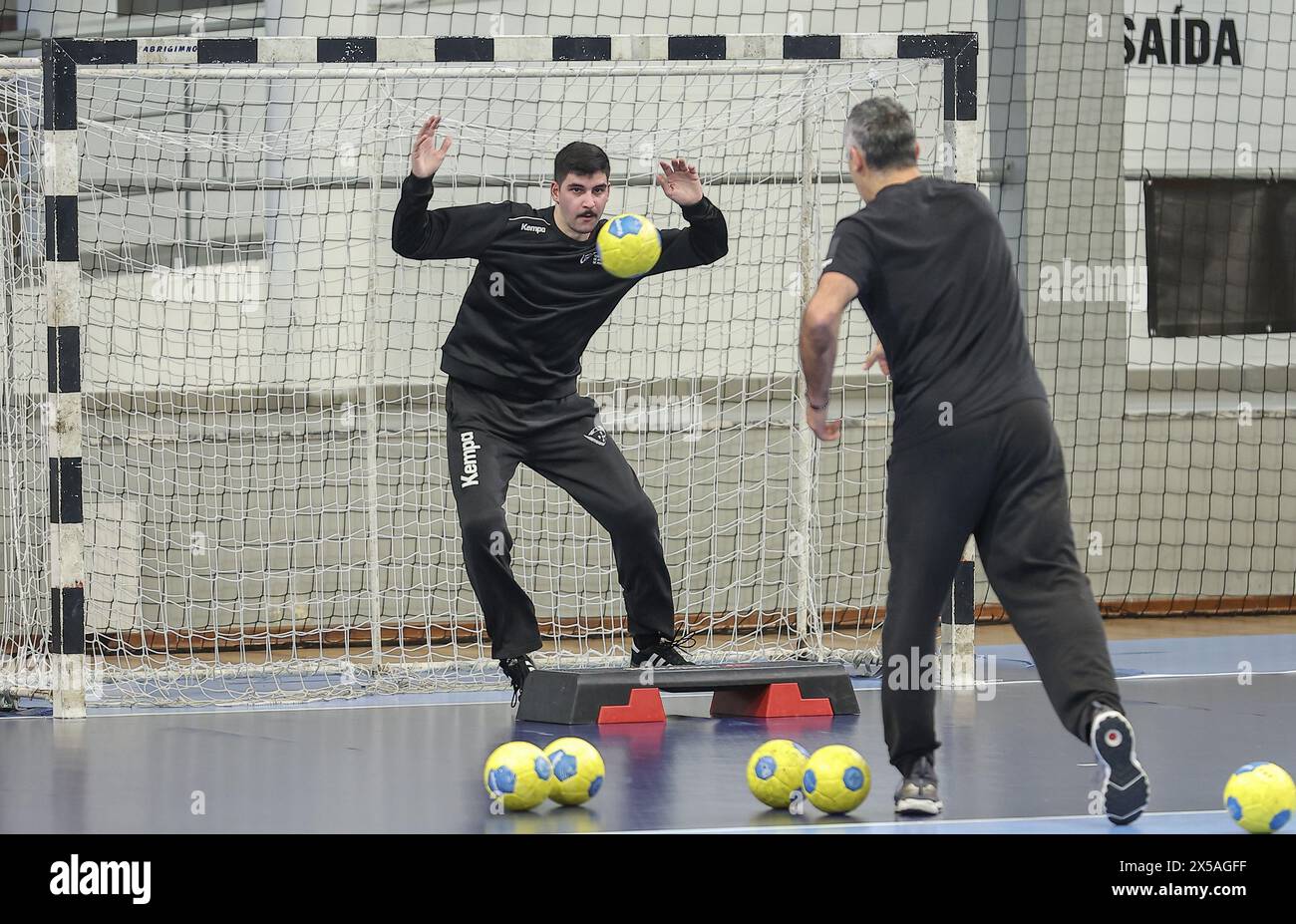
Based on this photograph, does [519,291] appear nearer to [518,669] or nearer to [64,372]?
[518,669]

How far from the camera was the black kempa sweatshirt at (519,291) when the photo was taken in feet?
23.1

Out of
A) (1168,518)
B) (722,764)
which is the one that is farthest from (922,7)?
(722,764)

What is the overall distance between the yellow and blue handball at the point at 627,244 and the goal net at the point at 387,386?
2592 mm

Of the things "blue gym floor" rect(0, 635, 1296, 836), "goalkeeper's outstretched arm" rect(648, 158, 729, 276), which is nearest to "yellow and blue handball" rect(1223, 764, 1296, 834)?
"blue gym floor" rect(0, 635, 1296, 836)

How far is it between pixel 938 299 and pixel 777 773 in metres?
1.43

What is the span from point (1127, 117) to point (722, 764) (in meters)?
7.30

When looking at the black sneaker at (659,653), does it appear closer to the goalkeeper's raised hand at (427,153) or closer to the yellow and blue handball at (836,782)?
the goalkeeper's raised hand at (427,153)

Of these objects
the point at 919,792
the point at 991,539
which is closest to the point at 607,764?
the point at 919,792

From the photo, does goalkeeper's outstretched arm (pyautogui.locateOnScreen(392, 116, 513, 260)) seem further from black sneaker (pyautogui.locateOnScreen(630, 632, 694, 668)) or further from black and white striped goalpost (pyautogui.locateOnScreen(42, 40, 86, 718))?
black sneaker (pyautogui.locateOnScreen(630, 632, 694, 668))

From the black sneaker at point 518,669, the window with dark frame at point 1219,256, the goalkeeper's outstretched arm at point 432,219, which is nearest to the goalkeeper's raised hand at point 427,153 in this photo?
the goalkeeper's outstretched arm at point 432,219

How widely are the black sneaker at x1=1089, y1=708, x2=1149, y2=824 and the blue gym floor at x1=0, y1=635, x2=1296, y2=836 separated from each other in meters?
0.17

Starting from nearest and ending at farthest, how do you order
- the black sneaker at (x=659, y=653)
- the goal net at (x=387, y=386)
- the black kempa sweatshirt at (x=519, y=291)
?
the black kempa sweatshirt at (x=519, y=291) < the black sneaker at (x=659, y=653) < the goal net at (x=387, y=386)

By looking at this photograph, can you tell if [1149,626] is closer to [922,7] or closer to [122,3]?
[922,7]

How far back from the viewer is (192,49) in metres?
7.17
